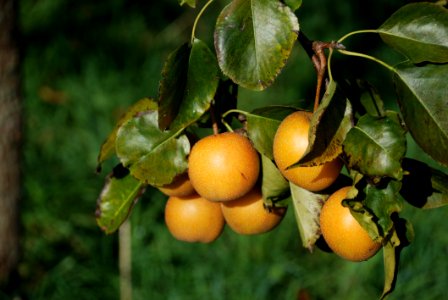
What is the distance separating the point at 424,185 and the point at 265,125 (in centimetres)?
20

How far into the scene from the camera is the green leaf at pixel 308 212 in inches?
30.6

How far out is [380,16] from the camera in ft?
9.39

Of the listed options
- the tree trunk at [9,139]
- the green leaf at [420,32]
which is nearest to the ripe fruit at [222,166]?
the green leaf at [420,32]

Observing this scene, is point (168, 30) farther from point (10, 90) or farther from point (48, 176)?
point (10, 90)

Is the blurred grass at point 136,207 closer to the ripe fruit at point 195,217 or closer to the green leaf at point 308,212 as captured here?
the ripe fruit at point 195,217

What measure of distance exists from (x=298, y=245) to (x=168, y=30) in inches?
50.5

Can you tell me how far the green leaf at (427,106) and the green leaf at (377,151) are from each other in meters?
0.03

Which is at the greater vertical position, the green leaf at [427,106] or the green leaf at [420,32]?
the green leaf at [420,32]

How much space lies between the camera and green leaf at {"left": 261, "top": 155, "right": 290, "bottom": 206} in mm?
776

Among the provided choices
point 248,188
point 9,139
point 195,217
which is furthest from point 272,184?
point 9,139

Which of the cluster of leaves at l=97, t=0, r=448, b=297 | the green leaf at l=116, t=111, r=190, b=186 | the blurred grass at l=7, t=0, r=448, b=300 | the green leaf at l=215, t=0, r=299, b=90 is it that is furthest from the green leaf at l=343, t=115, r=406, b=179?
the blurred grass at l=7, t=0, r=448, b=300

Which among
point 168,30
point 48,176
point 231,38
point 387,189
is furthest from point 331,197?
point 168,30

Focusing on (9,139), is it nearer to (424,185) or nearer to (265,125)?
(265,125)

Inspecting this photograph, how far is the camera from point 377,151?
0.65 metres
